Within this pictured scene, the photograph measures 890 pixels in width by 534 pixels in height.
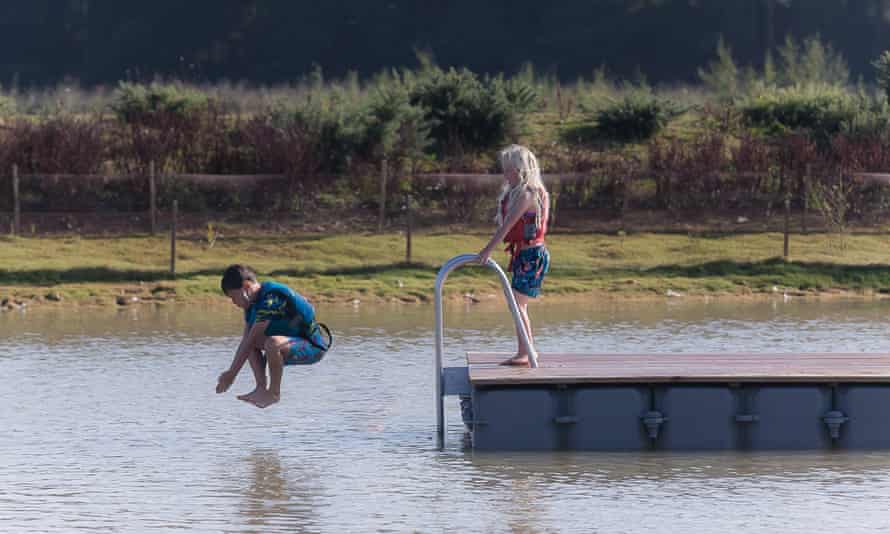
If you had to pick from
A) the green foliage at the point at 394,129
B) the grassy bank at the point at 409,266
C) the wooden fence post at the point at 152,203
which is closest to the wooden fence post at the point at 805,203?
the grassy bank at the point at 409,266

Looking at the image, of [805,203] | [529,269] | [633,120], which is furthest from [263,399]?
[633,120]

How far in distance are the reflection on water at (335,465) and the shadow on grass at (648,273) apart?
19.6 feet

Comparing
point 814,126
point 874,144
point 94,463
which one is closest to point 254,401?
point 94,463

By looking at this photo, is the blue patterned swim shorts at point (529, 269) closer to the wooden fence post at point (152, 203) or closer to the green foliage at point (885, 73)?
the wooden fence post at point (152, 203)

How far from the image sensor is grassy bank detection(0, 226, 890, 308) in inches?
953

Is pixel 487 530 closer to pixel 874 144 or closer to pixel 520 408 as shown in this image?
pixel 520 408

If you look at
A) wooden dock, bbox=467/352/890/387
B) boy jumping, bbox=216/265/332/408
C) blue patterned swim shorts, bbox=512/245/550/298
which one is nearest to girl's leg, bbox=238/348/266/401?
boy jumping, bbox=216/265/332/408

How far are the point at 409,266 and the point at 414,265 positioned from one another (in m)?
0.10

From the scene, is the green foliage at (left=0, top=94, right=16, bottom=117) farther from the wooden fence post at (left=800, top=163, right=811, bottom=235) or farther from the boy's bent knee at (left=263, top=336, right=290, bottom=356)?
the boy's bent knee at (left=263, top=336, right=290, bottom=356)

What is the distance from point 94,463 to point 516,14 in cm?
5365

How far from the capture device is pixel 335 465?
1188 centimetres

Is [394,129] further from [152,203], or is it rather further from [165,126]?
[152,203]

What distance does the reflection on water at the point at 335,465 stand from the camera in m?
10.2

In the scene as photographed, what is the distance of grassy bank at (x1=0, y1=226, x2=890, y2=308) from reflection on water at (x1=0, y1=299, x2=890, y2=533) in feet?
18.0
